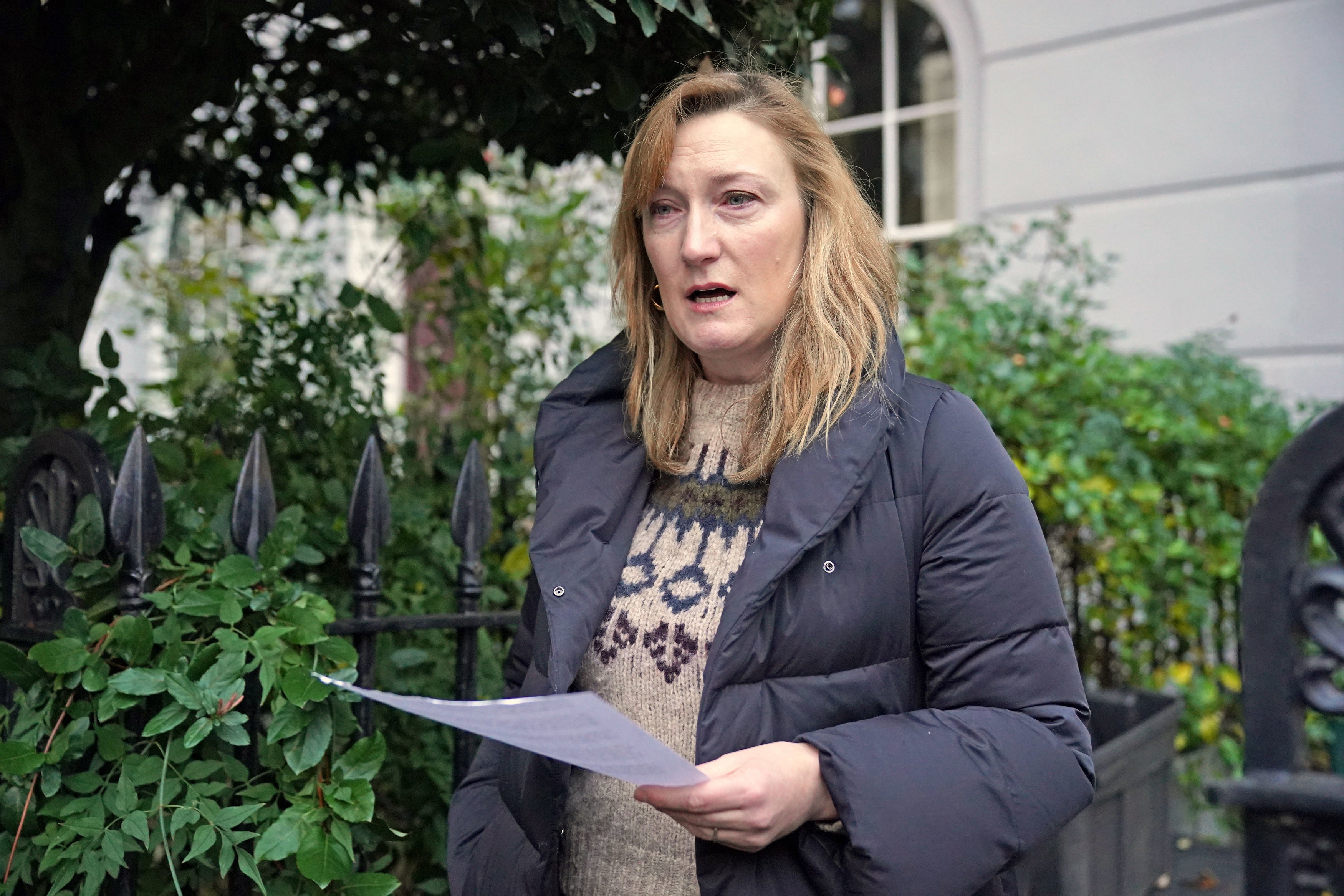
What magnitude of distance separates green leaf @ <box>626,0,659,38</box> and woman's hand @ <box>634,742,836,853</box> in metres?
1.05

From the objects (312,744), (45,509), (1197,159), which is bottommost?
(312,744)

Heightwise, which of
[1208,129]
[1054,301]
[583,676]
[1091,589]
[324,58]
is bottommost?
[1091,589]

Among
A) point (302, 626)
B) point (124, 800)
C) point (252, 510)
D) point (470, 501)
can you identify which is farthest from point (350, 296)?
point (124, 800)

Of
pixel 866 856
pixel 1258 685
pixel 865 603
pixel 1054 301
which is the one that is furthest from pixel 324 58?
pixel 1054 301

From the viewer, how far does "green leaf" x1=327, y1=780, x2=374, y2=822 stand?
5.57ft

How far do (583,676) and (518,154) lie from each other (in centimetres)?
Answer: 364

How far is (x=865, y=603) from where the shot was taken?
1462mm

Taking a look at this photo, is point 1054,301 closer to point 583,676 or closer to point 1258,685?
point 583,676

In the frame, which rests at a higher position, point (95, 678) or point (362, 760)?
point (95, 678)

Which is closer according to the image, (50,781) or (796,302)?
(50,781)

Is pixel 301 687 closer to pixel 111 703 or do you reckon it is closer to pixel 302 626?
pixel 302 626

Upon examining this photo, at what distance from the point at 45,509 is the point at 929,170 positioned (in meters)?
5.28

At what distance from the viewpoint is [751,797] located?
1.30 metres

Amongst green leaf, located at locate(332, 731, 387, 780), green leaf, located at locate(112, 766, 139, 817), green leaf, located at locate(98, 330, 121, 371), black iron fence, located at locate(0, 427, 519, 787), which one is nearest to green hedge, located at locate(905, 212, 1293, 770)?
black iron fence, located at locate(0, 427, 519, 787)
